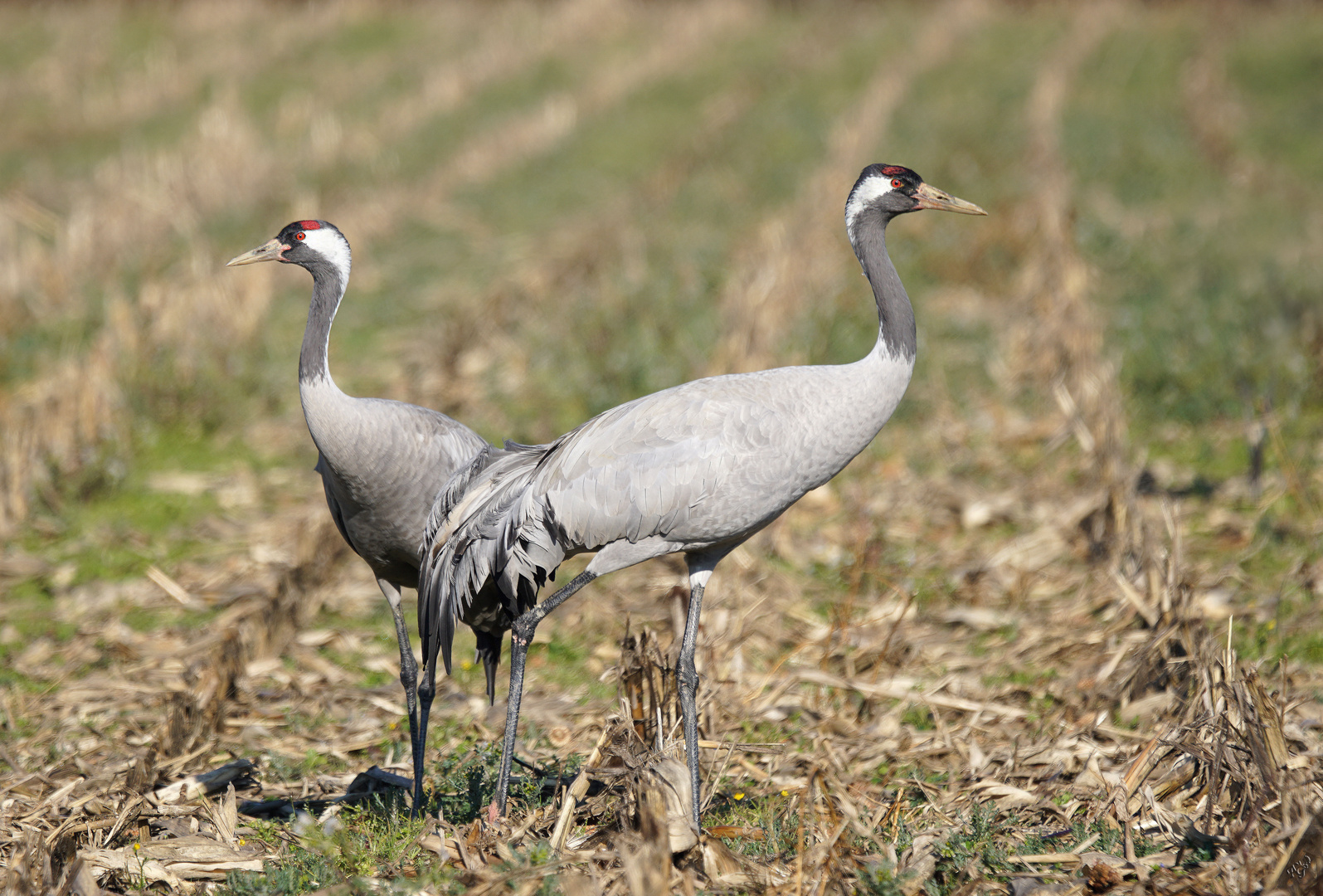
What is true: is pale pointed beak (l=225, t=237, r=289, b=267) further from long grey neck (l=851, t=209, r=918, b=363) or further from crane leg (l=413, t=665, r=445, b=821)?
long grey neck (l=851, t=209, r=918, b=363)

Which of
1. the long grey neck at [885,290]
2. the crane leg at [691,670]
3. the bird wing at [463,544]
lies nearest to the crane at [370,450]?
the bird wing at [463,544]

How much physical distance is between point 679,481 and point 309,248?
162cm

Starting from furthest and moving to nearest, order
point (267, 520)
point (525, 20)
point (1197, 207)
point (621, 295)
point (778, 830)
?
point (525, 20), point (1197, 207), point (621, 295), point (267, 520), point (778, 830)

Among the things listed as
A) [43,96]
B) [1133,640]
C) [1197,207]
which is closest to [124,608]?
[1133,640]

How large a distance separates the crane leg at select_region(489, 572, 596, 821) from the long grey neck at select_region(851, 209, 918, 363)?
1.21 m

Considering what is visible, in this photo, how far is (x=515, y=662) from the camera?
393 centimetres

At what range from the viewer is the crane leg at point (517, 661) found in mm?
3713

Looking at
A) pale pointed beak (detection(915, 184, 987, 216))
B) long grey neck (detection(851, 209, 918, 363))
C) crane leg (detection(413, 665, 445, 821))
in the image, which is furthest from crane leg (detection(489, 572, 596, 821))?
pale pointed beak (detection(915, 184, 987, 216))

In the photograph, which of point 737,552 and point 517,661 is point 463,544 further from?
point 737,552

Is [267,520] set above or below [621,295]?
below

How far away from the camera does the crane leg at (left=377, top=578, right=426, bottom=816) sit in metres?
4.06

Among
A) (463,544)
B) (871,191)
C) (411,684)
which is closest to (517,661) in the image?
(463,544)

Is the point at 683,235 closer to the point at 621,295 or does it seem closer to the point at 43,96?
the point at 621,295

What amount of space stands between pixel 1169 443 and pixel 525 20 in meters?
23.4
